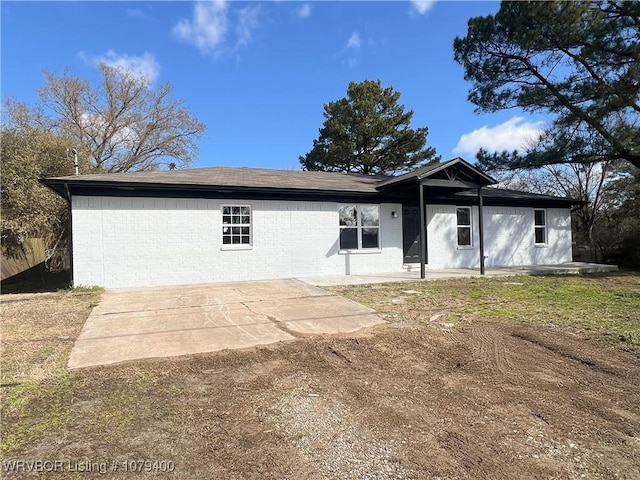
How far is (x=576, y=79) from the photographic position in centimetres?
1322

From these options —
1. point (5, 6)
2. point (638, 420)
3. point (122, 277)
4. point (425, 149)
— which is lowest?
point (638, 420)

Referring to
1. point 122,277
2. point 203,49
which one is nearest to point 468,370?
point 122,277

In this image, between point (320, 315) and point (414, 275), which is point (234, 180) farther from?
point (320, 315)

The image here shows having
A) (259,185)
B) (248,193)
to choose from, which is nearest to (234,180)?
(248,193)

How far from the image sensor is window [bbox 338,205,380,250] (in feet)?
41.0

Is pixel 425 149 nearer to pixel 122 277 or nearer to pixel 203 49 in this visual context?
pixel 203 49

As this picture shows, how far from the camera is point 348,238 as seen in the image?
1254cm

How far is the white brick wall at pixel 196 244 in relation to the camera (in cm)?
977

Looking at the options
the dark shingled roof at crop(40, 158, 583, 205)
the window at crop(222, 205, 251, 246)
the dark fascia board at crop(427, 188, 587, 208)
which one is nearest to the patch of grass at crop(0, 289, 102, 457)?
the dark shingled roof at crop(40, 158, 583, 205)

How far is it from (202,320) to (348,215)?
A: 741 cm

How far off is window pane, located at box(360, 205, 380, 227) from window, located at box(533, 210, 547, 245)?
7.69 m

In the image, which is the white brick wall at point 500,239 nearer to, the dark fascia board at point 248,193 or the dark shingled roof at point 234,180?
the dark fascia board at point 248,193

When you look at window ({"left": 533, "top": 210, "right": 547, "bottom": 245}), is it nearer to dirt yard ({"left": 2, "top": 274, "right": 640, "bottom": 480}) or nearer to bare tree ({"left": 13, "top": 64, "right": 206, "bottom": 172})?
dirt yard ({"left": 2, "top": 274, "right": 640, "bottom": 480})

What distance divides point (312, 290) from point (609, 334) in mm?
5654
